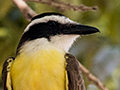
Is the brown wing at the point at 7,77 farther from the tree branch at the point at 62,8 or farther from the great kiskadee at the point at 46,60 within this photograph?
the tree branch at the point at 62,8

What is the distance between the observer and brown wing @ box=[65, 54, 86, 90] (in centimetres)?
212

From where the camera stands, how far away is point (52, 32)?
2.27 meters

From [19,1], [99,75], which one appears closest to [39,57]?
[19,1]

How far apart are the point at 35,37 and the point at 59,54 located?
248 millimetres

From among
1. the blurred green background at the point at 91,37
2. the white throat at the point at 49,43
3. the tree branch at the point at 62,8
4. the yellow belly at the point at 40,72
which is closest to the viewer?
the yellow belly at the point at 40,72

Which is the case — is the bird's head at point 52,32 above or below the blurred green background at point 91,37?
below

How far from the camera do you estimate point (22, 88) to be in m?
2.09

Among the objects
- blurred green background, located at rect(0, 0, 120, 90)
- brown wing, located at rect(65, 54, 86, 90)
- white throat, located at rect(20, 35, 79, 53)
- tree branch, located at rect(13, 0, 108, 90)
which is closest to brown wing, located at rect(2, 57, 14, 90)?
white throat, located at rect(20, 35, 79, 53)

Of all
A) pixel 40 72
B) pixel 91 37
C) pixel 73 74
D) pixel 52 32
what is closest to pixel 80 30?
pixel 52 32

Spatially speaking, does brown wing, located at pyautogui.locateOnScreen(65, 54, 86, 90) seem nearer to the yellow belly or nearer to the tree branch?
the yellow belly

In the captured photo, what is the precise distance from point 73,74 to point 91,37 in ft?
5.33

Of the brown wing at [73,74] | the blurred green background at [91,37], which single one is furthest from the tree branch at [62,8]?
the brown wing at [73,74]

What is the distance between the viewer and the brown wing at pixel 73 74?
6.95 ft

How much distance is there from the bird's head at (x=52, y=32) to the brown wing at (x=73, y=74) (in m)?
0.14
